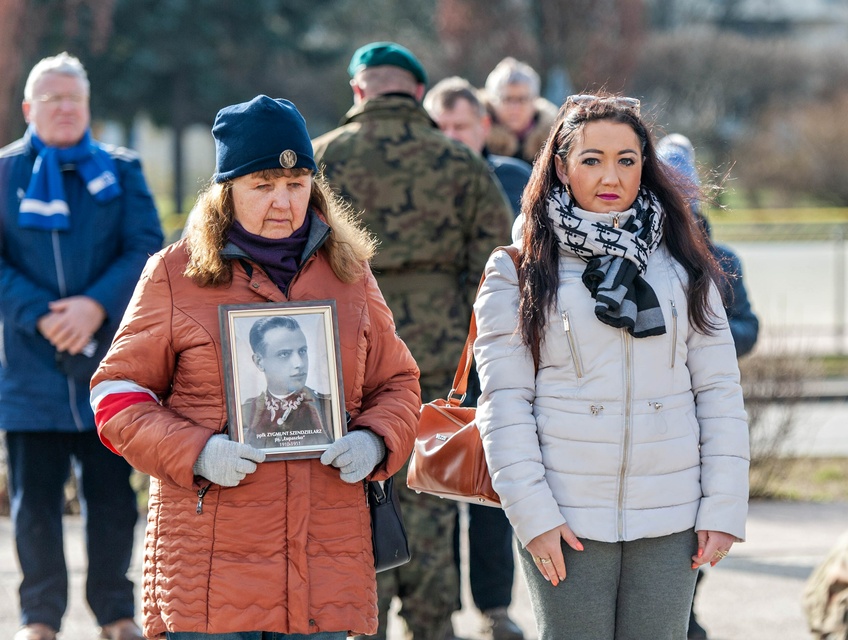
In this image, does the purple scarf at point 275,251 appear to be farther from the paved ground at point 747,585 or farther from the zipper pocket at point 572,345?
the paved ground at point 747,585

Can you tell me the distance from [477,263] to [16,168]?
70.3 inches

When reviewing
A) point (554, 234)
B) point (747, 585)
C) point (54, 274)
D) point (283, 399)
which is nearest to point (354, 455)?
point (283, 399)

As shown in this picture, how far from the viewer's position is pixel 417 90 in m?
4.72

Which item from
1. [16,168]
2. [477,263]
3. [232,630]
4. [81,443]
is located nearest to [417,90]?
[477,263]

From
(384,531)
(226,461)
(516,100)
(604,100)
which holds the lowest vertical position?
(384,531)

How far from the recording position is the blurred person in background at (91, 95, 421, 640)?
283 cm

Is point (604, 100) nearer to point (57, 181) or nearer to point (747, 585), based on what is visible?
point (57, 181)

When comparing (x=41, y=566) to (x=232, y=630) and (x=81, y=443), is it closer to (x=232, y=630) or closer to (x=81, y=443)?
(x=81, y=443)

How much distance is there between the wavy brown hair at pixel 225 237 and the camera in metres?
2.91

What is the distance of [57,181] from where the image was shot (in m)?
4.56

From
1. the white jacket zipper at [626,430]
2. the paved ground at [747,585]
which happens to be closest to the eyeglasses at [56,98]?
the paved ground at [747,585]

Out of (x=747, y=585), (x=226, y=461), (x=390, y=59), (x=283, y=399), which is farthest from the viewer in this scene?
(x=747, y=585)

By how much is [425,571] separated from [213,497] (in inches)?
66.9

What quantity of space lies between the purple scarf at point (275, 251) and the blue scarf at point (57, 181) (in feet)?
5.95
